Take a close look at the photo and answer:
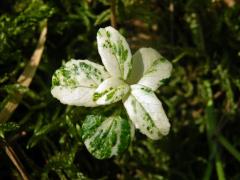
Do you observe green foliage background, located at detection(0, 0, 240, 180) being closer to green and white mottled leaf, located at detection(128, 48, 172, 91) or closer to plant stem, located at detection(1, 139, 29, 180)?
plant stem, located at detection(1, 139, 29, 180)

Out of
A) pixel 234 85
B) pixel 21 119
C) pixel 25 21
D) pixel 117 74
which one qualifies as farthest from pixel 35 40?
pixel 234 85

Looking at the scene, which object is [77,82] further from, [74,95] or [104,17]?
[104,17]

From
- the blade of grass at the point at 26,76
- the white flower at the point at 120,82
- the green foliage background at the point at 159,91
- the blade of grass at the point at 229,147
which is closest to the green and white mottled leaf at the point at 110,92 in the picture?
the white flower at the point at 120,82

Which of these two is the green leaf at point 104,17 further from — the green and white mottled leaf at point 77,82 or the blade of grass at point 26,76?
the green and white mottled leaf at point 77,82

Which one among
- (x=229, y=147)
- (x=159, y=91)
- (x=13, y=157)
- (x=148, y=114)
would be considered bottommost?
(x=229, y=147)

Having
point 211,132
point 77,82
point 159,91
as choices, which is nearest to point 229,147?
point 211,132

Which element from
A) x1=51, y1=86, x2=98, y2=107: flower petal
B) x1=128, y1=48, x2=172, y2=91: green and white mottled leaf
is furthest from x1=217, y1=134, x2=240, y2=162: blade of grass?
x1=51, y1=86, x2=98, y2=107: flower petal

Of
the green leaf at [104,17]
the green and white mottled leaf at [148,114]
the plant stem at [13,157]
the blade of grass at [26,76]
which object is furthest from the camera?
the green leaf at [104,17]

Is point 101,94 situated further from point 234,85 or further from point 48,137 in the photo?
point 234,85
